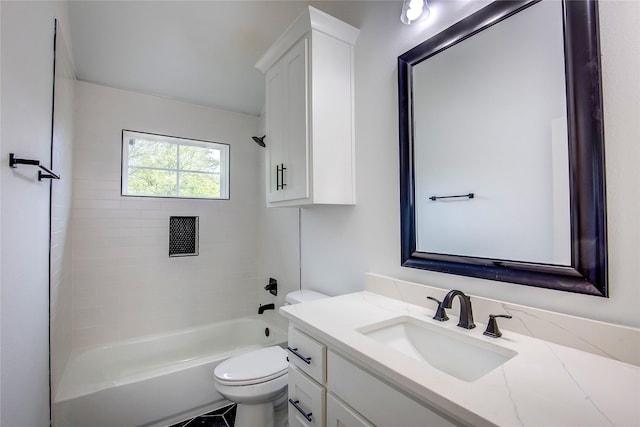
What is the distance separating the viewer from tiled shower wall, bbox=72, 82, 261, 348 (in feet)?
7.54

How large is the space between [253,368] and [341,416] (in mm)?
949

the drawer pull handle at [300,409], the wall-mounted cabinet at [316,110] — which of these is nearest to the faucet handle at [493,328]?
the drawer pull handle at [300,409]

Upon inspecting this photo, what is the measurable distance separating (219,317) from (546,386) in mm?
2698

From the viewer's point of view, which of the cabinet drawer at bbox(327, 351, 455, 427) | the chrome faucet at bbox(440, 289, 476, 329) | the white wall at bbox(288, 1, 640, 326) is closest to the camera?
the cabinet drawer at bbox(327, 351, 455, 427)

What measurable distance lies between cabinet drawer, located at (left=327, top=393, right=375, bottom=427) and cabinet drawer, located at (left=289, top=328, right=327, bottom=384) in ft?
0.24

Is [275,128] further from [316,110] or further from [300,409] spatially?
[300,409]

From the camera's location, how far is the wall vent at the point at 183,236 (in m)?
2.64

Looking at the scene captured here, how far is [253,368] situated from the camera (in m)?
1.71

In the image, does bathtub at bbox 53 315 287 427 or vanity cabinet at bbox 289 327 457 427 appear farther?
bathtub at bbox 53 315 287 427

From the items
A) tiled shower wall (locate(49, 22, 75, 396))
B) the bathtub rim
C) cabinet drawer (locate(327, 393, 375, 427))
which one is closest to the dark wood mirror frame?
cabinet drawer (locate(327, 393, 375, 427))

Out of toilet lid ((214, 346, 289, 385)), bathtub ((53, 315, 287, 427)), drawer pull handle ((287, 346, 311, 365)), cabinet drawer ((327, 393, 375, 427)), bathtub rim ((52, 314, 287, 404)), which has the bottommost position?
bathtub ((53, 315, 287, 427))

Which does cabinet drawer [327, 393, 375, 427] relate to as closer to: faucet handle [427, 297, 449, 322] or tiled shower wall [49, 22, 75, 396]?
faucet handle [427, 297, 449, 322]

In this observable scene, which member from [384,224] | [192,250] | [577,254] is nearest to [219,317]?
[192,250]

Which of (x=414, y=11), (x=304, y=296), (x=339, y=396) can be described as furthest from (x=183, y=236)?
(x=414, y=11)
